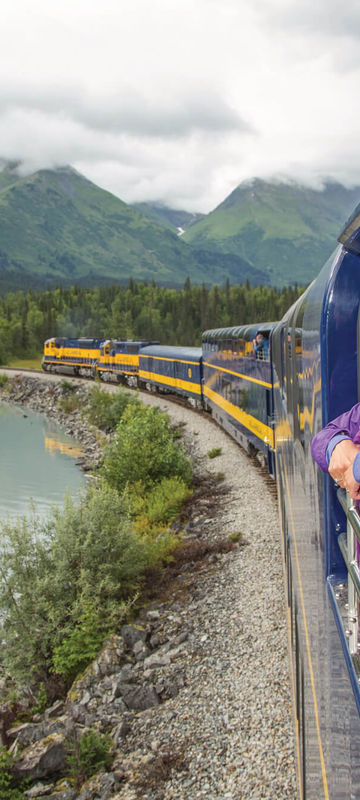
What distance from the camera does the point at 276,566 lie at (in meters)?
11.7

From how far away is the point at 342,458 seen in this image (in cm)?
220

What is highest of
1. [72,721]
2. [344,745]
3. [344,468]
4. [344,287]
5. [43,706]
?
[344,287]

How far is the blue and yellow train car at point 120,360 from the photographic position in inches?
1984

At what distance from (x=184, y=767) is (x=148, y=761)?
53 cm

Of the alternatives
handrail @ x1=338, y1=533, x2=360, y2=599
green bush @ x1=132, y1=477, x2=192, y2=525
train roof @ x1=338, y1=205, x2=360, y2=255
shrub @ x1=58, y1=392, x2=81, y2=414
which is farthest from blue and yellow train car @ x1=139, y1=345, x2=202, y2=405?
handrail @ x1=338, y1=533, x2=360, y2=599

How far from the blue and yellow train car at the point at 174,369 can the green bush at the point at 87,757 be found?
23.8m

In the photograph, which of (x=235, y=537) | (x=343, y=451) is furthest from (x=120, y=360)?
(x=343, y=451)

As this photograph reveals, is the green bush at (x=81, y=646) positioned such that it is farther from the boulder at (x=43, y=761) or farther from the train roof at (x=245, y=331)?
the train roof at (x=245, y=331)

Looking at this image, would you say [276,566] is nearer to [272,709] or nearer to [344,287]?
[272,709]

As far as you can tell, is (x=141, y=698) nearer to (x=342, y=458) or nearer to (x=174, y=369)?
(x=342, y=458)

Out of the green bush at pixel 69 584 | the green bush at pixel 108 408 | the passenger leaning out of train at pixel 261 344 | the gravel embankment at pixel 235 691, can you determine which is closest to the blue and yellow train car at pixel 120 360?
the green bush at pixel 108 408

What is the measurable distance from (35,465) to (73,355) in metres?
33.8

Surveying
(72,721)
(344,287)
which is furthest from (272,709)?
(344,287)

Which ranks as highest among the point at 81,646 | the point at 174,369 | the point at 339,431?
the point at 339,431
